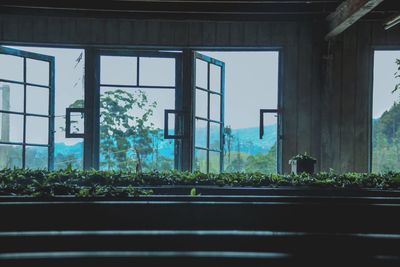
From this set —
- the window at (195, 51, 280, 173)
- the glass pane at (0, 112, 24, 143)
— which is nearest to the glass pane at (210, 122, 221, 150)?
the window at (195, 51, 280, 173)

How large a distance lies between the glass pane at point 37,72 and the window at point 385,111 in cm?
420

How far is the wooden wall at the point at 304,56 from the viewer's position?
6.33 meters

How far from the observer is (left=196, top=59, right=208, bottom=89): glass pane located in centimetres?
644

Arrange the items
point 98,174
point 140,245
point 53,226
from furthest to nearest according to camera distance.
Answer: point 98,174, point 53,226, point 140,245

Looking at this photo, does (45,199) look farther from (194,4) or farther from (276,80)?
(276,80)

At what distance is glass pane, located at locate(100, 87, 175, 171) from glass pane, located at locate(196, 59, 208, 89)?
379 mm

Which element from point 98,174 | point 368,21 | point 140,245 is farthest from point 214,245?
point 368,21

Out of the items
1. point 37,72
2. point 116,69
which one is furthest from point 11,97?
point 116,69

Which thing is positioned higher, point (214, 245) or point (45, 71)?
point (45, 71)

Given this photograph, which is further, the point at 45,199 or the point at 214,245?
the point at 45,199

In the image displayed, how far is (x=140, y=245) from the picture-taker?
2.02 meters

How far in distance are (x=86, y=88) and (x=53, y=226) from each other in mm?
4178

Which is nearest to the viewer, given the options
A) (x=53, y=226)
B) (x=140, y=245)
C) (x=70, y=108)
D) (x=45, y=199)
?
(x=140, y=245)

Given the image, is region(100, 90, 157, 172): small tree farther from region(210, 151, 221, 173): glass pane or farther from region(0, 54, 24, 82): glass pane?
region(0, 54, 24, 82): glass pane
